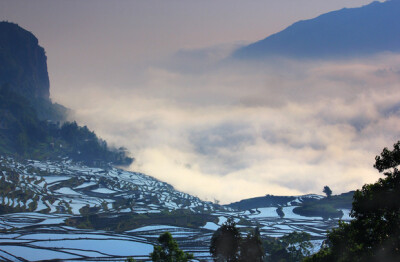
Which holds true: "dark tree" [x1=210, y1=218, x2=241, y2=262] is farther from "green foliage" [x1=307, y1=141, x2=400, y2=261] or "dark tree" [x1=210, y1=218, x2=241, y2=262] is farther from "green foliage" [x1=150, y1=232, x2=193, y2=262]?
"green foliage" [x1=307, y1=141, x2=400, y2=261]

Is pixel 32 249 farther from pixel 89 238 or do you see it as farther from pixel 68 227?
pixel 68 227

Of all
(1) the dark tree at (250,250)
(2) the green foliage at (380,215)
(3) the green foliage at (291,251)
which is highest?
(2) the green foliage at (380,215)

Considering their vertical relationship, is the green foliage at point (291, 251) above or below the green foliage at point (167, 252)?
below

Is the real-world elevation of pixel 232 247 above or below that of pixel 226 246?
below

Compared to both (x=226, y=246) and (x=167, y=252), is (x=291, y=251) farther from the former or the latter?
→ (x=167, y=252)

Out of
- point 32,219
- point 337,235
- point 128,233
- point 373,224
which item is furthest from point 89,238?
point 373,224

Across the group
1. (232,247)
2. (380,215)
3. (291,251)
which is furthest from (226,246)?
(291,251)

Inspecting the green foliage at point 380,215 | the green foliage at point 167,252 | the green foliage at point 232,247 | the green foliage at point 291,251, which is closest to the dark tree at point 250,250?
Result: the green foliage at point 232,247

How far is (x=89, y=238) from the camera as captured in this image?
527ft

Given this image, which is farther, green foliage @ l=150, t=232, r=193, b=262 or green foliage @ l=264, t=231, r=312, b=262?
green foliage @ l=264, t=231, r=312, b=262

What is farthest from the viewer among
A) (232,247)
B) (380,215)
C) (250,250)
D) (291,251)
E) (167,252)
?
(291,251)

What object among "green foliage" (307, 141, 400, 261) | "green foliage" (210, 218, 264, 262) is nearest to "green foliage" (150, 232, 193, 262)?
"green foliage" (210, 218, 264, 262)

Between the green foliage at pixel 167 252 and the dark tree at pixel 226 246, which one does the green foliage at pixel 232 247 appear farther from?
the green foliage at pixel 167 252

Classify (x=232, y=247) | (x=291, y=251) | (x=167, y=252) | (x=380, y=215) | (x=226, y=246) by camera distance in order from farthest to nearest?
(x=291, y=251) < (x=232, y=247) < (x=226, y=246) < (x=167, y=252) < (x=380, y=215)
